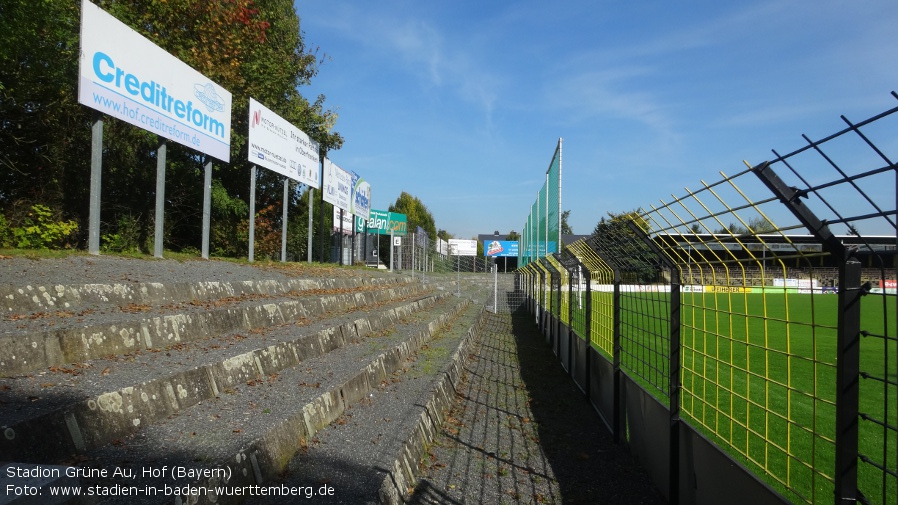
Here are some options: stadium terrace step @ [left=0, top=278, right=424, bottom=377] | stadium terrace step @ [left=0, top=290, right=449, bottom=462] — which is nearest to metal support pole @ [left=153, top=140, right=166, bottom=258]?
stadium terrace step @ [left=0, top=278, right=424, bottom=377]

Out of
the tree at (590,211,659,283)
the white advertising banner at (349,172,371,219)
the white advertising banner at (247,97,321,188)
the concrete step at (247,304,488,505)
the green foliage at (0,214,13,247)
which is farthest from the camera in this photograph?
the white advertising banner at (349,172,371,219)

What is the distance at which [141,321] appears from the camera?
4.54 meters

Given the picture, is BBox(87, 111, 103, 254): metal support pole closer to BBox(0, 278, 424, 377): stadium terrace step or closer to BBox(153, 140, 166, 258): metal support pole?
BBox(153, 140, 166, 258): metal support pole

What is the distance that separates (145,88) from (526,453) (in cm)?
738

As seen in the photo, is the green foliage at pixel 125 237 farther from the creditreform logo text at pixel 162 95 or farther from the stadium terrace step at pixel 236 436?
the stadium terrace step at pixel 236 436

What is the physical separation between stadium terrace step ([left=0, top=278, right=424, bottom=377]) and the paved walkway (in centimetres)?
225

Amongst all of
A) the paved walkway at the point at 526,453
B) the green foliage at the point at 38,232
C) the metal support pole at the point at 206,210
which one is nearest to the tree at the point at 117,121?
the green foliage at the point at 38,232

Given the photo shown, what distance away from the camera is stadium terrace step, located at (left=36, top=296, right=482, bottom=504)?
261cm

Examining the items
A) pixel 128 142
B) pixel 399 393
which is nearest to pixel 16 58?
pixel 128 142

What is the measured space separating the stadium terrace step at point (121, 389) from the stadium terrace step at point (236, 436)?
0.20 feet

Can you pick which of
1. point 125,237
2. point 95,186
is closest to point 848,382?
point 95,186

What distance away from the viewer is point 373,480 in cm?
339

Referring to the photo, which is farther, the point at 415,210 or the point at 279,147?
the point at 415,210

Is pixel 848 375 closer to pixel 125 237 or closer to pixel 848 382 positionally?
pixel 848 382
